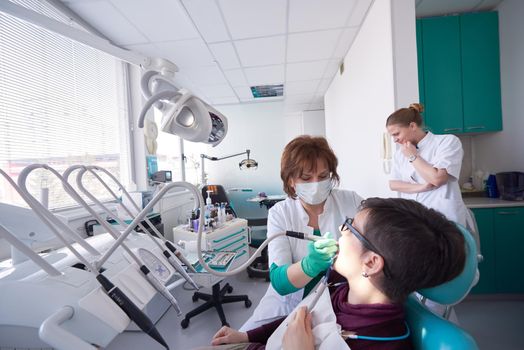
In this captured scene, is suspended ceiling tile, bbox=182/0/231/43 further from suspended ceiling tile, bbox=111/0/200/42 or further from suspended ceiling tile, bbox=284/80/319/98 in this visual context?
suspended ceiling tile, bbox=284/80/319/98

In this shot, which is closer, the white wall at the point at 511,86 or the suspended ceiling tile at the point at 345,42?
the white wall at the point at 511,86

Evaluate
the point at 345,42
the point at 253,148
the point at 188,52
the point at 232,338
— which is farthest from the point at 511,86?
the point at 253,148

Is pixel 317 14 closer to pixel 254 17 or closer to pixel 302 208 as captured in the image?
pixel 254 17

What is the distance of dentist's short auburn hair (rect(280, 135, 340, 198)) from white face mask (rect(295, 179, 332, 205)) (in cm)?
5

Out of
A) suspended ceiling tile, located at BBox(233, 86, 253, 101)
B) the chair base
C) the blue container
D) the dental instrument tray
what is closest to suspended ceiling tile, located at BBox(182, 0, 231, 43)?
suspended ceiling tile, located at BBox(233, 86, 253, 101)

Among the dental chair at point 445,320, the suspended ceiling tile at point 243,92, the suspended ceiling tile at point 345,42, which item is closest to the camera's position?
the dental chair at point 445,320

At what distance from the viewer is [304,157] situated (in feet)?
3.93

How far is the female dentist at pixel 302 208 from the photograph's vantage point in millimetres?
1097

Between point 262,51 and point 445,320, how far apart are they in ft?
8.87

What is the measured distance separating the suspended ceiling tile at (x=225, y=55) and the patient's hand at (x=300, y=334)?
2504 mm

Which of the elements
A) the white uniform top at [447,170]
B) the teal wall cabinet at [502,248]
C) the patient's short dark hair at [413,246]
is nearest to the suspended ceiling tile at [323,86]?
the white uniform top at [447,170]

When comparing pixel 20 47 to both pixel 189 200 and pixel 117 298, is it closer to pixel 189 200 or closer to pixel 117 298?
pixel 117 298

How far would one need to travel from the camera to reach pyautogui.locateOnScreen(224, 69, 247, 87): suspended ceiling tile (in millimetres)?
3156

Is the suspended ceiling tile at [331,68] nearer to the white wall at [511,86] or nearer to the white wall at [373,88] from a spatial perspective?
the white wall at [373,88]
